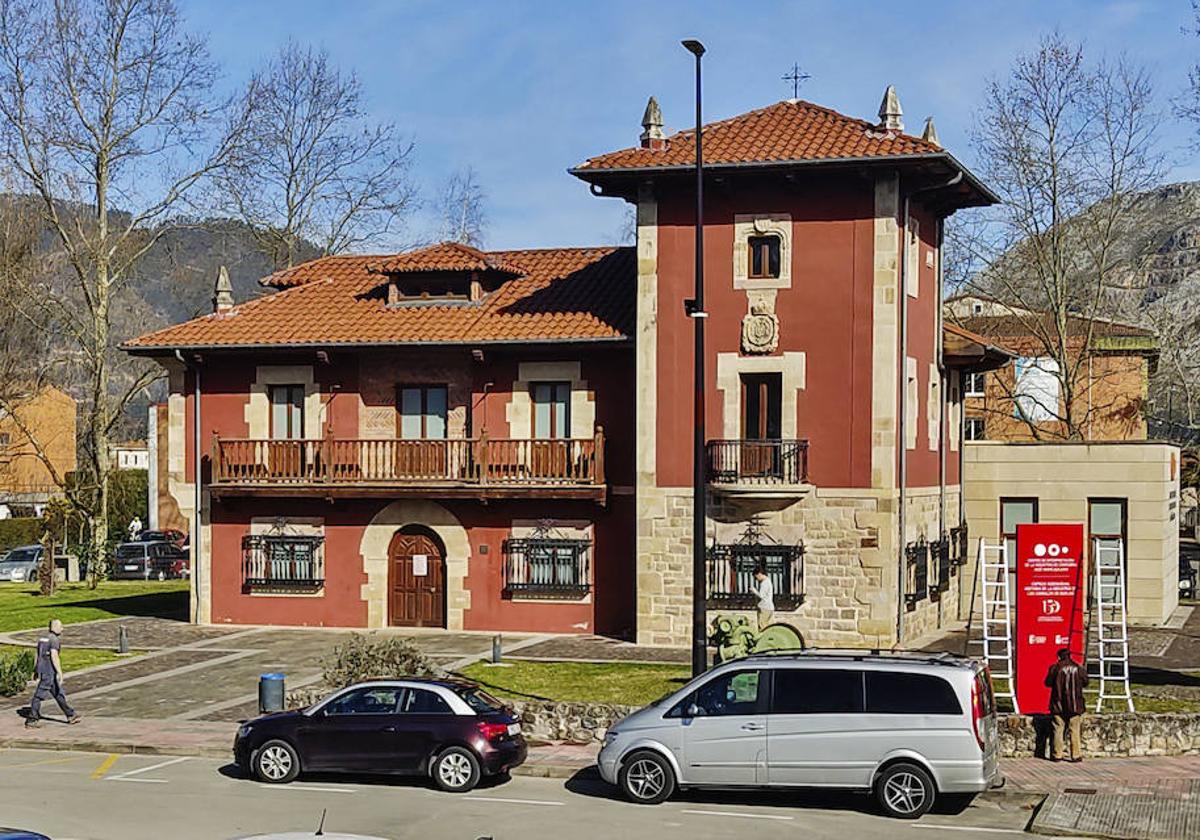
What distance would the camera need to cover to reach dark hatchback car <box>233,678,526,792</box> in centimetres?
1894

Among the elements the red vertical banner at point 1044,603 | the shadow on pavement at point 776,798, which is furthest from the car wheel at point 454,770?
the red vertical banner at point 1044,603

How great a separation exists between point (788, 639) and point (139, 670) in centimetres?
1296

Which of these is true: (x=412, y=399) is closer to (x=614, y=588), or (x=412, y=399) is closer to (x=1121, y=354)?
(x=614, y=588)

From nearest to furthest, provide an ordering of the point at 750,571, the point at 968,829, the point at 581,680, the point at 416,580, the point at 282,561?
the point at 968,829
the point at 581,680
the point at 750,571
the point at 416,580
the point at 282,561

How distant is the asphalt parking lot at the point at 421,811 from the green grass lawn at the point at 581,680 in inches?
217

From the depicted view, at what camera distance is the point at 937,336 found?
36.0 m

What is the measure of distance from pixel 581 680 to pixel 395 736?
8.49m

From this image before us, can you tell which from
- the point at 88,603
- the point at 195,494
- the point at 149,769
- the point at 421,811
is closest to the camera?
the point at 421,811

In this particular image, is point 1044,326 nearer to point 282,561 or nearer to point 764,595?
point 764,595

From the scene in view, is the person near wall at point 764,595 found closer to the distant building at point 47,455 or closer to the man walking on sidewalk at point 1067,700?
the man walking on sidewalk at point 1067,700

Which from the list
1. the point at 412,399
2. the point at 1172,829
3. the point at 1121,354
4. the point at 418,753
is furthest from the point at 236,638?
the point at 1121,354

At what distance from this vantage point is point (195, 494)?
3666 cm

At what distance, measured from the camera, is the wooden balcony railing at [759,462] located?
31500 mm

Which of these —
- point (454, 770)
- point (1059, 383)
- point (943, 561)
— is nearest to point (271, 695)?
point (454, 770)
